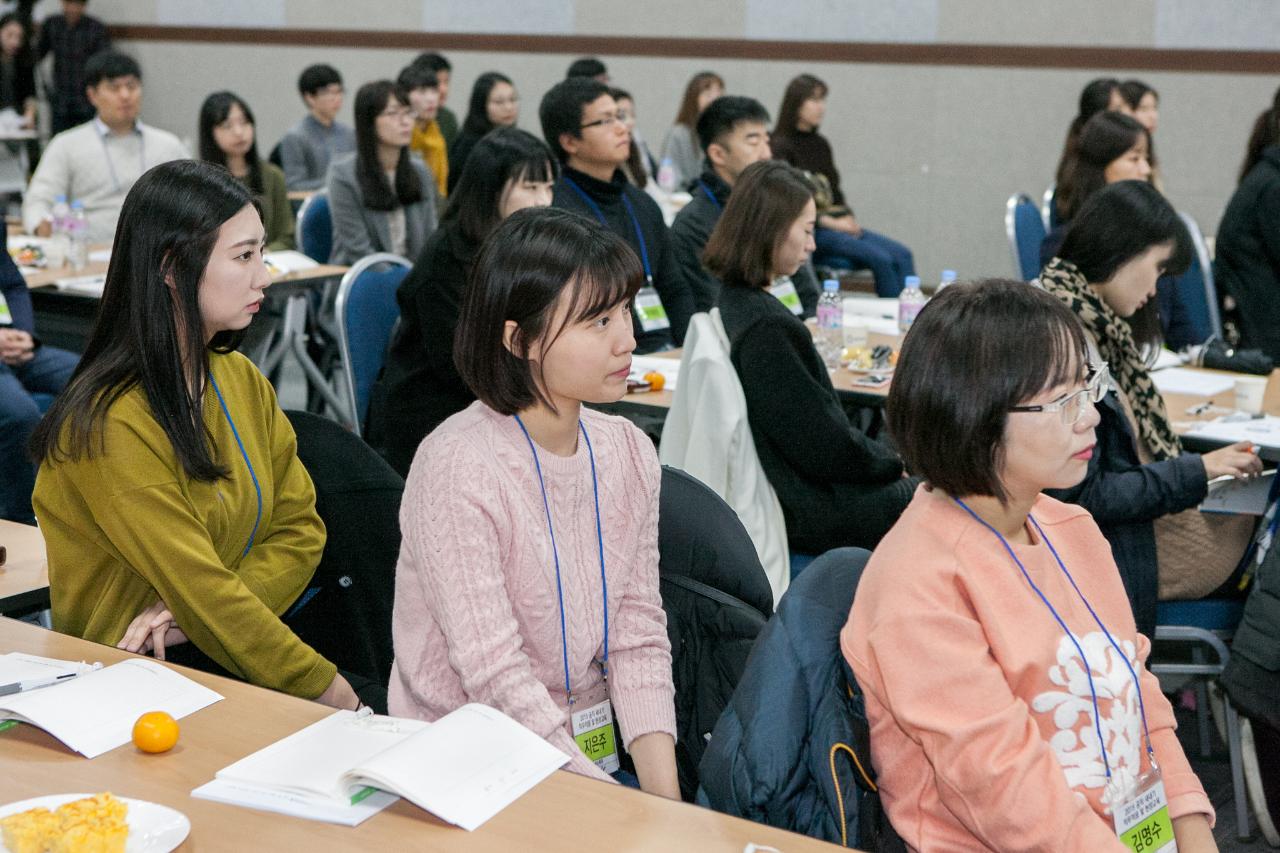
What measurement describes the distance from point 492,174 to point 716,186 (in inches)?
50.7

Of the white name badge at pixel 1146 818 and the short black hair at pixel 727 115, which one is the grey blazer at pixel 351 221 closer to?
the short black hair at pixel 727 115

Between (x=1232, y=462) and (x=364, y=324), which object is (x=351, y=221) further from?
(x=1232, y=462)

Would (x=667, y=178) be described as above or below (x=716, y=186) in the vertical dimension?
below

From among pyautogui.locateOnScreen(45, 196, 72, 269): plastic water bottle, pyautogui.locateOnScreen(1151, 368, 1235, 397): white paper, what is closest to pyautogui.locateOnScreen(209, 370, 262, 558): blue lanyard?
pyautogui.locateOnScreen(1151, 368, 1235, 397): white paper

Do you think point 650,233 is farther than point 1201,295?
No

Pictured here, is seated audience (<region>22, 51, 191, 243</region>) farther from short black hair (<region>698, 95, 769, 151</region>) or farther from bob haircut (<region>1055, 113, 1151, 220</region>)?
bob haircut (<region>1055, 113, 1151, 220</region>)

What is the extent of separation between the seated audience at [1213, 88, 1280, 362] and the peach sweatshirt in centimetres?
336

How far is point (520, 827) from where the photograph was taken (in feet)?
4.44

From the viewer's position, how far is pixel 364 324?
3.71 meters

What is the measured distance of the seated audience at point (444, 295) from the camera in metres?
3.45

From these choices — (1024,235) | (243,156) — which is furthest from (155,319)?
(243,156)

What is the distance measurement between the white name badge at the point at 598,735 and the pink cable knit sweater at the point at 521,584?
2cm

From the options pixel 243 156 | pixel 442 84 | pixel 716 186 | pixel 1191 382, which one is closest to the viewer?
pixel 1191 382

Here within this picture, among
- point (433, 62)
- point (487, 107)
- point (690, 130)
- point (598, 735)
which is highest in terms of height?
point (433, 62)
